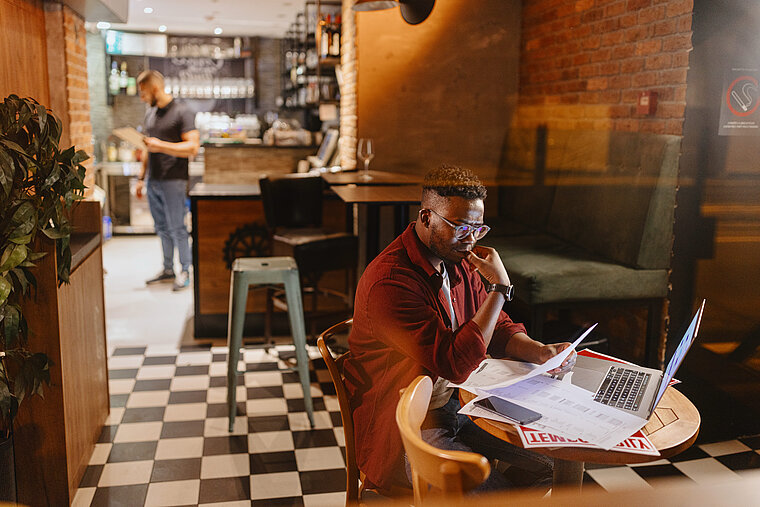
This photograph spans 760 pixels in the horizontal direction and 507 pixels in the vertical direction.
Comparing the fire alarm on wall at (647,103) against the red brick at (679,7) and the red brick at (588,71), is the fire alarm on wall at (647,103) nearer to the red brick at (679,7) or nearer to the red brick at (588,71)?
the red brick at (679,7)

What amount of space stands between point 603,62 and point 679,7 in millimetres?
718

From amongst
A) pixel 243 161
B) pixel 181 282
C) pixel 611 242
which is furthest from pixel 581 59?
pixel 243 161

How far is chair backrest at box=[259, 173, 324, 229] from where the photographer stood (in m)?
4.21

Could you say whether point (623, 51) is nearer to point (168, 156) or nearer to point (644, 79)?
point (644, 79)

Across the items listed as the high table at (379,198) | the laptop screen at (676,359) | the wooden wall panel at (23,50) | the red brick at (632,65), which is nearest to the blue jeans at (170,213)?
the wooden wall panel at (23,50)

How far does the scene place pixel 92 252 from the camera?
310cm

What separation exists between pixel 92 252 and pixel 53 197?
35.2 inches

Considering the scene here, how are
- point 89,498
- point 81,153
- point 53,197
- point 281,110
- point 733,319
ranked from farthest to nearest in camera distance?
point 281,110 < point 733,319 < point 89,498 < point 81,153 < point 53,197

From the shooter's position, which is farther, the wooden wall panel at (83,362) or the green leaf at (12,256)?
the wooden wall panel at (83,362)

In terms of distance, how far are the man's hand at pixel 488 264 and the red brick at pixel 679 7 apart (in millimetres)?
1924

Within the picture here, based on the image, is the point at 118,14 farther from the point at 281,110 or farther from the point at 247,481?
the point at 281,110

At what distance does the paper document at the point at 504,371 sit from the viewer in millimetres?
1677

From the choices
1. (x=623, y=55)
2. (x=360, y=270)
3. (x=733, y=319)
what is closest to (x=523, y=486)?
(x=733, y=319)

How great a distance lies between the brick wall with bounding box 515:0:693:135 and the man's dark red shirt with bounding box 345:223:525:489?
195cm
